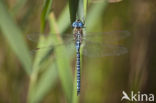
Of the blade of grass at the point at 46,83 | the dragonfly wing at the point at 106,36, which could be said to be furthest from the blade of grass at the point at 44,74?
the dragonfly wing at the point at 106,36

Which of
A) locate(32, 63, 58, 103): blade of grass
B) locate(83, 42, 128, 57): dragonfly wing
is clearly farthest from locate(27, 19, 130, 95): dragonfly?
locate(32, 63, 58, 103): blade of grass

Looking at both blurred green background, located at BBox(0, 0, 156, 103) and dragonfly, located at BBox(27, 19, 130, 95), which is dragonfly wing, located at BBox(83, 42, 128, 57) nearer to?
dragonfly, located at BBox(27, 19, 130, 95)

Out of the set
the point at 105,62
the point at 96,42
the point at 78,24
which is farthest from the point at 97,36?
the point at 105,62

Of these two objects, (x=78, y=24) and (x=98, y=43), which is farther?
(x=98, y=43)

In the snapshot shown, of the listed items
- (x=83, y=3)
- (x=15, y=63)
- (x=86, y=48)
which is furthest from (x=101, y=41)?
(x=15, y=63)

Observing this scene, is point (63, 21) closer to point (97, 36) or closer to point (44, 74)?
point (97, 36)
